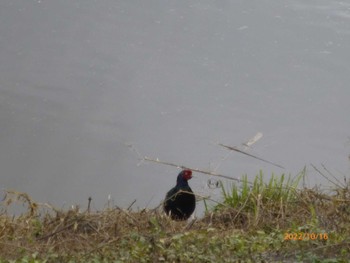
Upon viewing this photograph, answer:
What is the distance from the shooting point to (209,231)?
21.2 ft

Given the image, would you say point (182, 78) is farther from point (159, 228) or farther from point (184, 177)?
point (159, 228)

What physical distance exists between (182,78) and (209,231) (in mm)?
19176

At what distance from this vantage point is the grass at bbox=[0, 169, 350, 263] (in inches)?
218

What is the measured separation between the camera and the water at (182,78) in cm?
2314

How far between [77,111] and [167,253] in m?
24.8

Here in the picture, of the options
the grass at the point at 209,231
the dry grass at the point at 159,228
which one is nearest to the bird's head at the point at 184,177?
the grass at the point at 209,231

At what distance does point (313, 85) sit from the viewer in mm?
23984

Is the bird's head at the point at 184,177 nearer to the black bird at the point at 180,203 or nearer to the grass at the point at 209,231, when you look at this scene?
the black bird at the point at 180,203

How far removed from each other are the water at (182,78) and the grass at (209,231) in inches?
520

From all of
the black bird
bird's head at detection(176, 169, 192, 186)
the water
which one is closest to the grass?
the black bird

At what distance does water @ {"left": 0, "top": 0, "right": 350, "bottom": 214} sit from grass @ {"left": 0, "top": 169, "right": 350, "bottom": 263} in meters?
13.2

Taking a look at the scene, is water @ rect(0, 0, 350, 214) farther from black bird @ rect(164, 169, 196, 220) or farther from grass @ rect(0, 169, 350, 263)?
grass @ rect(0, 169, 350, 263)

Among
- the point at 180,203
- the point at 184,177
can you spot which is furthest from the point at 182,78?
the point at 180,203

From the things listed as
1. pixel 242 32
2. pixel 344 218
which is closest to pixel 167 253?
pixel 344 218
